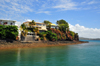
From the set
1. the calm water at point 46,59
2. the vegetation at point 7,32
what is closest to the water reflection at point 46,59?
the calm water at point 46,59

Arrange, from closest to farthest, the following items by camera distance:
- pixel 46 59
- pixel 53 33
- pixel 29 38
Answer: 1. pixel 46 59
2. pixel 29 38
3. pixel 53 33

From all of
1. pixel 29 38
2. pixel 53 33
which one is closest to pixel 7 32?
pixel 29 38

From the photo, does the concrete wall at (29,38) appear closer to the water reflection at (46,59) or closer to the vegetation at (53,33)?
the vegetation at (53,33)

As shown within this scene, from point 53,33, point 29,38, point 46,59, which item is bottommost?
point 46,59

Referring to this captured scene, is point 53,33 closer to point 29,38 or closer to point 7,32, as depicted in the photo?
point 29,38

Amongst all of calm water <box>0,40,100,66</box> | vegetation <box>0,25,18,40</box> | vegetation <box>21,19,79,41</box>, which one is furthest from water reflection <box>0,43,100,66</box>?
vegetation <box>21,19,79,41</box>

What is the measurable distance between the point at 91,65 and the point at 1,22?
42364mm

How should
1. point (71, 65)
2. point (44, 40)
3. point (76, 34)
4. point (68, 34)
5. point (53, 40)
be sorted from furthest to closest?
point (76, 34), point (68, 34), point (53, 40), point (44, 40), point (71, 65)

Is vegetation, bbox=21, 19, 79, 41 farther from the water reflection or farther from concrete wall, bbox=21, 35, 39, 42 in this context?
the water reflection

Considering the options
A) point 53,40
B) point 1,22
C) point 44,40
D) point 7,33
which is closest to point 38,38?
point 44,40

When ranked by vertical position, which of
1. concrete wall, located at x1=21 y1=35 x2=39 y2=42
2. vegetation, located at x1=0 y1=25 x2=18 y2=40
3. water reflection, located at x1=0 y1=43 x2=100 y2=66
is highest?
vegetation, located at x1=0 y1=25 x2=18 y2=40

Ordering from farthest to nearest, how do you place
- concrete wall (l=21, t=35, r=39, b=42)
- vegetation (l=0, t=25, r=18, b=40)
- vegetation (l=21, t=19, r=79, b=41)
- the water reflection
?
vegetation (l=21, t=19, r=79, b=41), concrete wall (l=21, t=35, r=39, b=42), vegetation (l=0, t=25, r=18, b=40), the water reflection

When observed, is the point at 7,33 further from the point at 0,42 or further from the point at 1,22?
the point at 1,22

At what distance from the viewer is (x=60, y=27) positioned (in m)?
68.5
